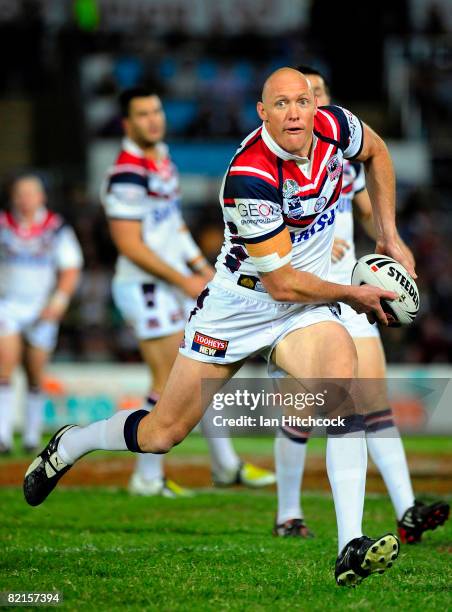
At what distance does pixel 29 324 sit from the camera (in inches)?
499

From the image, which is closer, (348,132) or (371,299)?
(371,299)

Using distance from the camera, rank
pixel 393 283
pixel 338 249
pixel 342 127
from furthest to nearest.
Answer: pixel 338 249 → pixel 342 127 → pixel 393 283

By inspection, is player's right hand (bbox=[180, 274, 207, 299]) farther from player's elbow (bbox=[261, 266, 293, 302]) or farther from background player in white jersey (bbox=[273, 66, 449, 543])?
player's elbow (bbox=[261, 266, 293, 302])

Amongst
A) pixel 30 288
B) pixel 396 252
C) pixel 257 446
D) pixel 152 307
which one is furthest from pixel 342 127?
pixel 257 446

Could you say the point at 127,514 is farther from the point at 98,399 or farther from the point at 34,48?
the point at 34,48

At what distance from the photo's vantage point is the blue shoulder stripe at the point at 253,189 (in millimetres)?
5621

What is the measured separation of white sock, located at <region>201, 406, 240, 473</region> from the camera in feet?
30.3

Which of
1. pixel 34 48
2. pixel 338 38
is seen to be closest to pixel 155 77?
pixel 34 48

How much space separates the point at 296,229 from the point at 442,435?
394 inches

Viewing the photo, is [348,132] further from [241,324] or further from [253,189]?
[241,324]

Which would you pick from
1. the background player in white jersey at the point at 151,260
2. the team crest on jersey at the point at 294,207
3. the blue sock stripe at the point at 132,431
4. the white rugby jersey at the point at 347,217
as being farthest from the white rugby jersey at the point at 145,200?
the team crest on jersey at the point at 294,207

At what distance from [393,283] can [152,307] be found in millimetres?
3636

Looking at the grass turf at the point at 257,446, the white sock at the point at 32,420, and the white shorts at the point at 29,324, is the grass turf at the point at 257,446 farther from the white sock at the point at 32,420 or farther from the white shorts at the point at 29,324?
the white shorts at the point at 29,324

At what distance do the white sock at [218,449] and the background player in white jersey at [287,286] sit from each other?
2.85m
